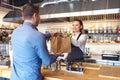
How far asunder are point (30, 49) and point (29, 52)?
0.03 meters

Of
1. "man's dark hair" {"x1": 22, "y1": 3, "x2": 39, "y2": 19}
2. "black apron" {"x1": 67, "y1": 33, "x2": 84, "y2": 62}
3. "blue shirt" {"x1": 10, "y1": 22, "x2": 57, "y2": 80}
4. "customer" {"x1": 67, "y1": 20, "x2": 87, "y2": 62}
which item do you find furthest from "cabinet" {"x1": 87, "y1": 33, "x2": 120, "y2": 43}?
"man's dark hair" {"x1": 22, "y1": 3, "x2": 39, "y2": 19}

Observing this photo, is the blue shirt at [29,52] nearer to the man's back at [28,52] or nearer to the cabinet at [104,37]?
the man's back at [28,52]

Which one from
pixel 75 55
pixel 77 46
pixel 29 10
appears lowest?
pixel 75 55

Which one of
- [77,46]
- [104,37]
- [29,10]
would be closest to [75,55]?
[77,46]

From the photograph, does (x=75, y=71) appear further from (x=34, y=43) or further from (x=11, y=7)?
(x=11, y=7)

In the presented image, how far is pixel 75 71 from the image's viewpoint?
169cm

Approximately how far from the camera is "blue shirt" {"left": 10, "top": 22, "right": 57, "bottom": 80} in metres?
1.32

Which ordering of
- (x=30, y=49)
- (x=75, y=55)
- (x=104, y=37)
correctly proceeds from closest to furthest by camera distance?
1. (x=30, y=49)
2. (x=75, y=55)
3. (x=104, y=37)

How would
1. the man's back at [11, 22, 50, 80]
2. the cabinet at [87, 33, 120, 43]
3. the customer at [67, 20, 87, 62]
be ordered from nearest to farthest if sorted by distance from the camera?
the man's back at [11, 22, 50, 80] → the customer at [67, 20, 87, 62] → the cabinet at [87, 33, 120, 43]

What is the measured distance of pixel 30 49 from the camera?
1345mm

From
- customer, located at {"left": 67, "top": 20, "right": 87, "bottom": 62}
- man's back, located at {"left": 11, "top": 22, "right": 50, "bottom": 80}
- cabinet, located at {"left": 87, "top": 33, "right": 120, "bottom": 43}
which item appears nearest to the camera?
man's back, located at {"left": 11, "top": 22, "right": 50, "bottom": 80}

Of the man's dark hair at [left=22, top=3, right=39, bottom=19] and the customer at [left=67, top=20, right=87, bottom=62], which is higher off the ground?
the man's dark hair at [left=22, top=3, right=39, bottom=19]

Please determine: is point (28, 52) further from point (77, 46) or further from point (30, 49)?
point (77, 46)

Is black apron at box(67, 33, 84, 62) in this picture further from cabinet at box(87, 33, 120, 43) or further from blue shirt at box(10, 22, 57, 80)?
cabinet at box(87, 33, 120, 43)
